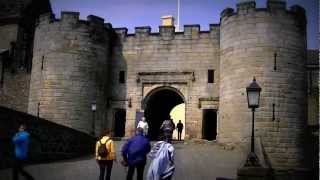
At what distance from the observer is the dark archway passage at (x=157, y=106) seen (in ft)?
86.9

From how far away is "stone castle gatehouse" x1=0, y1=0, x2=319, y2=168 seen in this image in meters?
22.7

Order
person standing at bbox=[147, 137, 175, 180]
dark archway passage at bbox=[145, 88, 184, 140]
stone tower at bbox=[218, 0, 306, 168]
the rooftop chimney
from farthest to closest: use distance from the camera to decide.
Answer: the rooftop chimney → dark archway passage at bbox=[145, 88, 184, 140] → stone tower at bbox=[218, 0, 306, 168] → person standing at bbox=[147, 137, 175, 180]

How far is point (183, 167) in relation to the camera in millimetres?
16234

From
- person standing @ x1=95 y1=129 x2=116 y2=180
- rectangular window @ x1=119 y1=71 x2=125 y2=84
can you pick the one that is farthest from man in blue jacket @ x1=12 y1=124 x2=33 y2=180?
rectangular window @ x1=119 y1=71 x2=125 y2=84

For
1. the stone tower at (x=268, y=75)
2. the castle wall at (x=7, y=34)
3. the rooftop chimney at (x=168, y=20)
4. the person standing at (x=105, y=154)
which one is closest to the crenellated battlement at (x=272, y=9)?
the stone tower at (x=268, y=75)

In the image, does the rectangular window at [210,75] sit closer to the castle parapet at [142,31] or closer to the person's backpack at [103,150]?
the castle parapet at [142,31]

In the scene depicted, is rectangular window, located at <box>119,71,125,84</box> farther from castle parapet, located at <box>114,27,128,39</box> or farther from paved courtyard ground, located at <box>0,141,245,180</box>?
paved courtyard ground, located at <box>0,141,245,180</box>

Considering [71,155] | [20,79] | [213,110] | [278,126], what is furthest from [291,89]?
[20,79]

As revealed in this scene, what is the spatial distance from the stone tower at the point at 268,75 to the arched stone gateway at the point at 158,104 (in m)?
3.46

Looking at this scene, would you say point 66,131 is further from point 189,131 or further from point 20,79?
point 20,79

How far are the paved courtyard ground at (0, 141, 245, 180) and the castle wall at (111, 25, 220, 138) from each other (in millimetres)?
Result: 4392

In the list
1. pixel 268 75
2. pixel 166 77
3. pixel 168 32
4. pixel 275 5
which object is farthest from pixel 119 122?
pixel 275 5

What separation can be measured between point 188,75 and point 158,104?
295cm

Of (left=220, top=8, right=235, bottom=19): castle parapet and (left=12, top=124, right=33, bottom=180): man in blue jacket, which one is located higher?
(left=220, top=8, right=235, bottom=19): castle parapet
